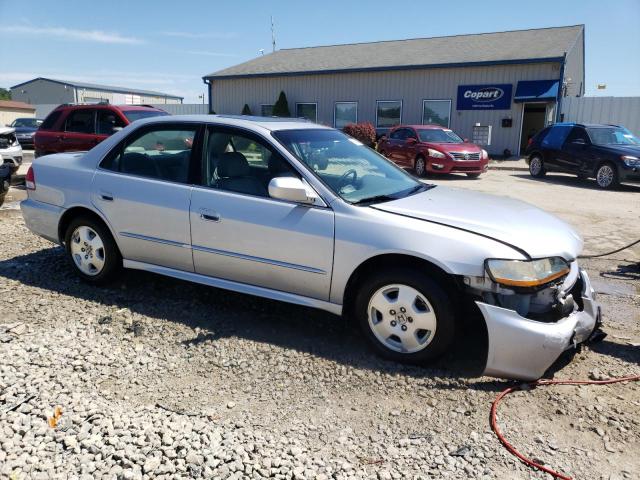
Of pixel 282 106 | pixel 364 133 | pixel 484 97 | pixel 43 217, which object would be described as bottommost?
pixel 43 217

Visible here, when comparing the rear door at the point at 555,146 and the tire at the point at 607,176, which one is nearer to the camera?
the tire at the point at 607,176

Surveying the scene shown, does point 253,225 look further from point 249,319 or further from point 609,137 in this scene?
point 609,137

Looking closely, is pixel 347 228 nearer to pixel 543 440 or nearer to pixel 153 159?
pixel 543 440

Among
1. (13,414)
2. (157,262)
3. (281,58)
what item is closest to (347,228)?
(157,262)

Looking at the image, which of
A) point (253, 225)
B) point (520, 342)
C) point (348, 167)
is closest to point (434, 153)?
point (348, 167)

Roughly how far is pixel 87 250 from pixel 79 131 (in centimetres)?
659

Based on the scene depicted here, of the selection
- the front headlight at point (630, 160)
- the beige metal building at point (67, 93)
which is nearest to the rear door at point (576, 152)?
the front headlight at point (630, 160)

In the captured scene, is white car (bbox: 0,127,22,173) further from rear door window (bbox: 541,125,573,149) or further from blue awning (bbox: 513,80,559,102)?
blue awning (bbox: 513,80,559,102)

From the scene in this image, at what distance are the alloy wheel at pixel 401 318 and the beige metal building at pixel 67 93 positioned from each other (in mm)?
54301

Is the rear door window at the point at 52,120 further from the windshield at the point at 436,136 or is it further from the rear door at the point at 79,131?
the windshield at the point at 436,136

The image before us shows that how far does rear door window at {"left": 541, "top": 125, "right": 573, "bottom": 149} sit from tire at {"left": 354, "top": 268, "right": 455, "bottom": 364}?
44.9 feet

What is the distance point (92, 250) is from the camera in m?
4.88

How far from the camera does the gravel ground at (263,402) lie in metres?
2.66

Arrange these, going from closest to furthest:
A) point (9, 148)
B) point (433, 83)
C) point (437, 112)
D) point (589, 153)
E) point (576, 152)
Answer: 1. point (9, 148)
2. point (589, 153)
3. point (576, 152)
4. point (433, 83)
5. point (437, 112)
